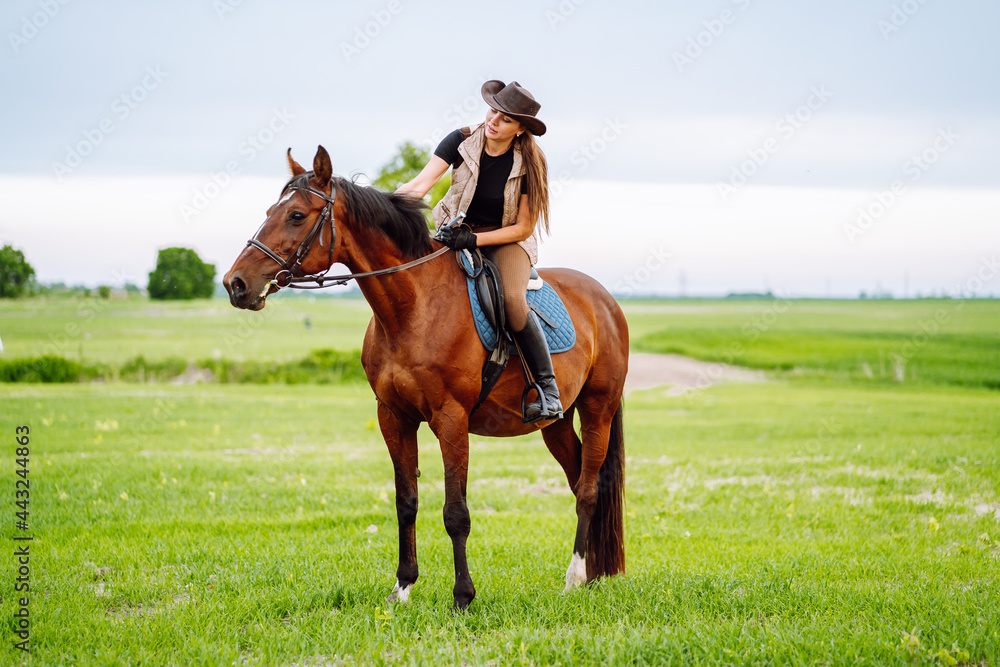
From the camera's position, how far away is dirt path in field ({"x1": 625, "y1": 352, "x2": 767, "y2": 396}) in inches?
1233

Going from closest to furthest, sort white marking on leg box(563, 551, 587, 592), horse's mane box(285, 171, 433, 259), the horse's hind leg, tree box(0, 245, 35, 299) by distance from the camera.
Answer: horse's mane box(285, 171, 433, 259) → white marking on leg box(563, 551, 587, 592) → the horse's hind leg → tree box(0, 245, 35, 299)

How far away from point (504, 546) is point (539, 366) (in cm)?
246

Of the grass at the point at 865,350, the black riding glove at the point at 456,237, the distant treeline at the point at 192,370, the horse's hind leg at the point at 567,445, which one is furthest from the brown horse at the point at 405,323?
the grass at the point at 865,350

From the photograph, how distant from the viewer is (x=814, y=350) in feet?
143

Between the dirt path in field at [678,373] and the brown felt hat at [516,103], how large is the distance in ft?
78.4

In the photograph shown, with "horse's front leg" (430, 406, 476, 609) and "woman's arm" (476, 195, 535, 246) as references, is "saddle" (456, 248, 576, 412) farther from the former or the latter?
"horse's front leg" (430, 406, 476, 609)

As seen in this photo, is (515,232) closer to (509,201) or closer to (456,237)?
(509,201)

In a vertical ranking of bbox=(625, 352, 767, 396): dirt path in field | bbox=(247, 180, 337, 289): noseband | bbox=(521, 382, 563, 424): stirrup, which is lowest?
bbox=(625, 352, 767, 396): dirt path in field

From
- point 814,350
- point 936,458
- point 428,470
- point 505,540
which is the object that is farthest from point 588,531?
point 814,350

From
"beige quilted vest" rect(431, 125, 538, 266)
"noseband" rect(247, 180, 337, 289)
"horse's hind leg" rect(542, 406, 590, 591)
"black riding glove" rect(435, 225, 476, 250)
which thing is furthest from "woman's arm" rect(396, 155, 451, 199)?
"horse's hind leg" rect(542, 406, 590, 591)

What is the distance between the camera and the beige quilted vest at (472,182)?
5.36 m

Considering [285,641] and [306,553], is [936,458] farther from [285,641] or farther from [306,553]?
[285,641]

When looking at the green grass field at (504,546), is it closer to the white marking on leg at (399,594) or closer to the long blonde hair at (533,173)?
the white marking on leg at (399,594)

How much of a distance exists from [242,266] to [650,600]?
11.9 ft
